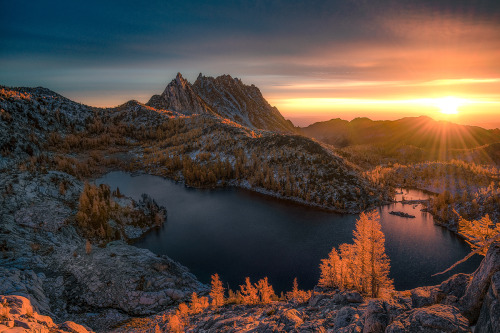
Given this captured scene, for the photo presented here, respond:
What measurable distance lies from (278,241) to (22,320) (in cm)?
4812

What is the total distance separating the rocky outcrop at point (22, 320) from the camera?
1764 centimetres

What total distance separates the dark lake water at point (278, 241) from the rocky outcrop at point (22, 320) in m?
27.3

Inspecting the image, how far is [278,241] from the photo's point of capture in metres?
59.8

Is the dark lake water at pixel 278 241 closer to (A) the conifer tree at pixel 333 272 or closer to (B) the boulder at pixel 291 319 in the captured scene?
(A) the conifer tree at pixel 333 272

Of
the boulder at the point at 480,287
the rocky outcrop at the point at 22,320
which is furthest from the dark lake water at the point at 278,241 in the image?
the boulder at the point at 480,287

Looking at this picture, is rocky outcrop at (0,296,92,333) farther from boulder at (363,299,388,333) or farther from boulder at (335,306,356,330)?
boulder at (363,299,388,333)

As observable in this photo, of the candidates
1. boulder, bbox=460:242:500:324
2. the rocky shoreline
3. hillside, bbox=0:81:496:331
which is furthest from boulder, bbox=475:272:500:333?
boulder, bbox=460:242:500:324

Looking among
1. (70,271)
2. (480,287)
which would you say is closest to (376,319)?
(480,287)

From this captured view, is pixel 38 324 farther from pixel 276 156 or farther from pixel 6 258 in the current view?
pixel 276 156

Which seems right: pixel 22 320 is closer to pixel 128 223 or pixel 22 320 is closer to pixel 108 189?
pixel 128 223

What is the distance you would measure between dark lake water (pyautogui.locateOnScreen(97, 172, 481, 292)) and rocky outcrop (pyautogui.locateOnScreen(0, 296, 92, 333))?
2729 cm

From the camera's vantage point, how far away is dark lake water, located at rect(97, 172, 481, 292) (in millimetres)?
47656

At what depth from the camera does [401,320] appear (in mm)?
11547

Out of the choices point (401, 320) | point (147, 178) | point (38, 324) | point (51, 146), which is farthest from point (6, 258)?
point (51, 146)
